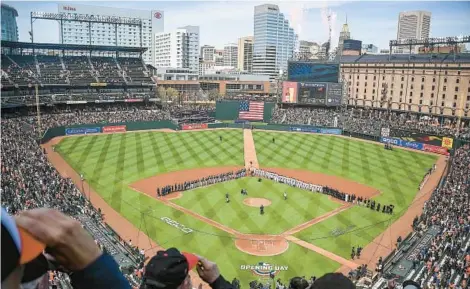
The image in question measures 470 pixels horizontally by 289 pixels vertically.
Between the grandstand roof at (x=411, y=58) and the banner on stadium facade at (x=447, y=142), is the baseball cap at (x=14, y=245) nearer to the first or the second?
the banner on stadium facade at (x=447, y=142)

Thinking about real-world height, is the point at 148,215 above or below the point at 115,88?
below

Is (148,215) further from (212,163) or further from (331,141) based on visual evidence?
(331,141)

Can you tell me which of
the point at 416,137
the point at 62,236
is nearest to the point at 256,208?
the point at 62,236

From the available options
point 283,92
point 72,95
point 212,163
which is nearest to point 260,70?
point 283,92

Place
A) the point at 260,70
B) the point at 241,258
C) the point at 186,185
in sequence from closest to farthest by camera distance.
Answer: the point at 241,258, the point at 186,185, the point at 260,70

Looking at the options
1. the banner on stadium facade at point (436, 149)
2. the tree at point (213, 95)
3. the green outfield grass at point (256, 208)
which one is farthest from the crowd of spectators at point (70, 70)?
the banner on stadium facade at point (436, 149)

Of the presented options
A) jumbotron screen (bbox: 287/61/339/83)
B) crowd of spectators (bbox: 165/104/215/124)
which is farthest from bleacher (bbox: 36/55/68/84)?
jumbotron screen (bbox: 287/61/339/83)

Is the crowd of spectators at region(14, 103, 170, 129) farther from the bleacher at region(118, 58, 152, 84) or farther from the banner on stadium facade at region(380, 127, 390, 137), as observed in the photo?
the banner on stadium facade at region(380, 127, 390, 137)
